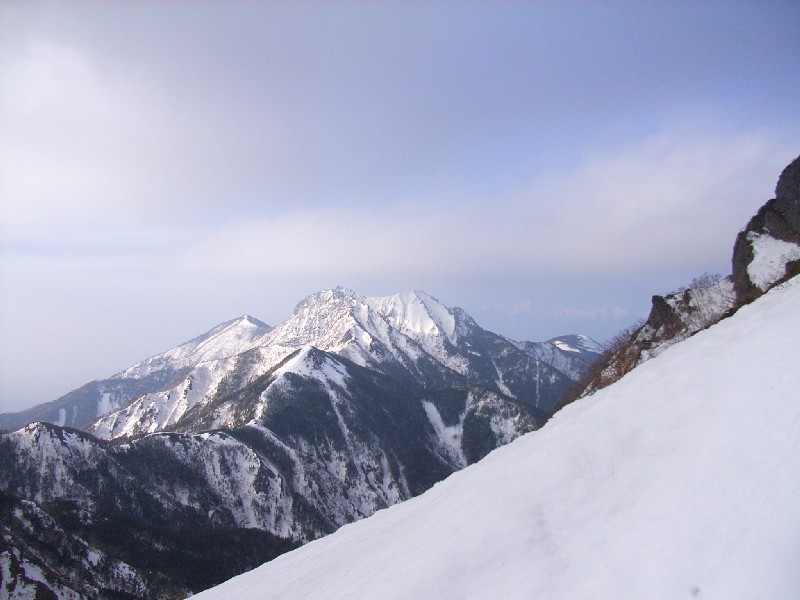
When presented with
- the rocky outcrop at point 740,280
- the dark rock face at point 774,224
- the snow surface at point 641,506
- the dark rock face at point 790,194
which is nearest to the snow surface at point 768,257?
the rocky outcrop at point 740,280

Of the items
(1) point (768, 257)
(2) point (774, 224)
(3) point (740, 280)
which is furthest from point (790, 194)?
(3) point (740, 280)

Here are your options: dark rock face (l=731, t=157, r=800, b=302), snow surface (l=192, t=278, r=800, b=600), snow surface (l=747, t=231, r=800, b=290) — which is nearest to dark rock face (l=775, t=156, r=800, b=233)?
dark rock face (l=731, t=157, r=800, b=302)

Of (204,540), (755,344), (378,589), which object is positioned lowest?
(204,540)

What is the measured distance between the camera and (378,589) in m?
13.4

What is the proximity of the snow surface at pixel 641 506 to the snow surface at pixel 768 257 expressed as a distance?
56368 mm

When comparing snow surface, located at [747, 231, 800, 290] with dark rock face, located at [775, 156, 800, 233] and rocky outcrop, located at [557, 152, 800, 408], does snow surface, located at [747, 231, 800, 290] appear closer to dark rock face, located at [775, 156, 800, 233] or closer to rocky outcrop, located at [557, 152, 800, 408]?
rocky outcrop, located at [557, 152, 800, 408]

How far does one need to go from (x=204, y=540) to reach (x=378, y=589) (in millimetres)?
166484

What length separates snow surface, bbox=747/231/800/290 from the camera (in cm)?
6119

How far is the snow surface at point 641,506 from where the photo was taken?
941 cm

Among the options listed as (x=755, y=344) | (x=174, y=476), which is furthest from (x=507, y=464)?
(x=174, y=476)

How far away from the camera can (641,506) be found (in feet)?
37.9

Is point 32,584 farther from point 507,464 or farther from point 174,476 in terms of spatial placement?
point 507,464

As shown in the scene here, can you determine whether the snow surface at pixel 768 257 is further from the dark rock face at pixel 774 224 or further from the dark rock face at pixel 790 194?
the dark rock face at pixel 790 194

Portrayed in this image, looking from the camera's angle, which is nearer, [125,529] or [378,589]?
[378,589]
